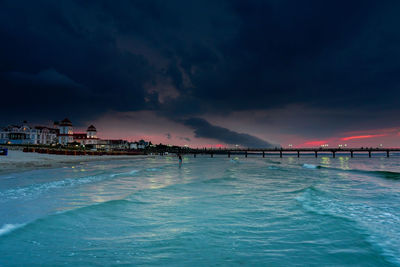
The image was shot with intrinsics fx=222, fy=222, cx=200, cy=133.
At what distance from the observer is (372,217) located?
8438mm

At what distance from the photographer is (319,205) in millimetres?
10328

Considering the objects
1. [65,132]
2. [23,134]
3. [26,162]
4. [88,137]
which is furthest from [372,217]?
[88,137]

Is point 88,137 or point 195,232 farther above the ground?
point 88,137

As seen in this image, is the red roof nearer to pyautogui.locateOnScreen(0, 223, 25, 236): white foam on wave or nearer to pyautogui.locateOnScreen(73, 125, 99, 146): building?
pyautogui.locateOnScreen(73, 125, 99, 146): building

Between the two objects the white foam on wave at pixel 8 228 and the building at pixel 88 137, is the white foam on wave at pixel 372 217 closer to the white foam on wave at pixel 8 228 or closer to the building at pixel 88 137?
the white foam on wave at pixel 8 228

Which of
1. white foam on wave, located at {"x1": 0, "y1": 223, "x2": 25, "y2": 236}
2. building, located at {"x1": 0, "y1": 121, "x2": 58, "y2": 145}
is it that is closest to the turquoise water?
white foam on wave, located at {"x1": 0, "y1": 223, "x2": 25, "y2": 236}

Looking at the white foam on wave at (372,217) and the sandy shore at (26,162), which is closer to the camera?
the white foam on wave at (372,217)

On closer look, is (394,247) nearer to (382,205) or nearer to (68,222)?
(382,205)

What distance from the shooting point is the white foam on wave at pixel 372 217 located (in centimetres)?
582

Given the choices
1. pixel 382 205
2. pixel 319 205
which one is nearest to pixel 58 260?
pixel 319 205

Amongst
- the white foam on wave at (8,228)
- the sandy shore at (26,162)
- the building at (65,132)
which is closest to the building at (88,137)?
the building at (65,132)

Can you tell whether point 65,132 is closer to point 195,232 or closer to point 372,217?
point 195,232

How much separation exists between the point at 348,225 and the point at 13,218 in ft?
36.5

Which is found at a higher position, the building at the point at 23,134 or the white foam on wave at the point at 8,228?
the building at the point at 23,134
